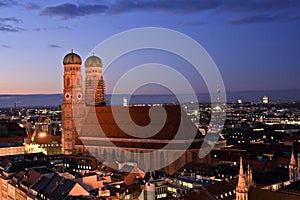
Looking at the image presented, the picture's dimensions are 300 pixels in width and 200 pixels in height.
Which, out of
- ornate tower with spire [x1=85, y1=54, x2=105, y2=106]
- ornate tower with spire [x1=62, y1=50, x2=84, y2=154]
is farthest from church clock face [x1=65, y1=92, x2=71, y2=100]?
ornate tower with spire [x1=85, y1=54, x2=105, y2=106]

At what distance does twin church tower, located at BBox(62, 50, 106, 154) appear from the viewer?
4235 inches

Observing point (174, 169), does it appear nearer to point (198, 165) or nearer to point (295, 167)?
point (198, 165)

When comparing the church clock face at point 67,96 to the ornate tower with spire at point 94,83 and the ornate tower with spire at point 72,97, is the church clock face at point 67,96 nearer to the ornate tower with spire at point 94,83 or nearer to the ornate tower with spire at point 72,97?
the ornate tower with spire at point 72,97

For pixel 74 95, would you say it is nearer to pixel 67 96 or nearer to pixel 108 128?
pixel 67 96

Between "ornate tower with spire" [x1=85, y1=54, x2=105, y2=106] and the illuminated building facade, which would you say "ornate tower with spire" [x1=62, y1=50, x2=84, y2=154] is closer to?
the illuminated building facade

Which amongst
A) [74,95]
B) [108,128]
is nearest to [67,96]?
[74,95]

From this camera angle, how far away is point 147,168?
292 ft

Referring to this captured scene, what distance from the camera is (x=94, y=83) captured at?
112 metres

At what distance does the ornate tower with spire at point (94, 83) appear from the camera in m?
110

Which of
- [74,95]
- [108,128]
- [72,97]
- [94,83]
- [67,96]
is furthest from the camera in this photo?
[94,83]

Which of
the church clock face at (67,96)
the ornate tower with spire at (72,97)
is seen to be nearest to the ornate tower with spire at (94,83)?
the ornate tower with spire at (72,97)

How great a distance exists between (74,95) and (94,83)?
6892mm

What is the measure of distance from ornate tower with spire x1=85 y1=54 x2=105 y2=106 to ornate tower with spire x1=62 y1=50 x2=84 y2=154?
2.95 metres

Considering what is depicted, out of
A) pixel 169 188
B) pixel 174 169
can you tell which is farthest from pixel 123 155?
pixel 169 188
